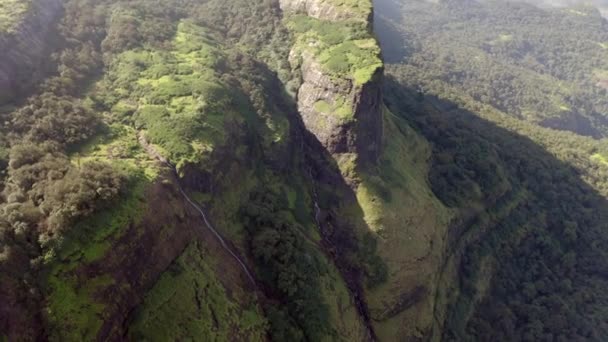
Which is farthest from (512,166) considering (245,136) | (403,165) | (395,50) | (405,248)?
(395,50)

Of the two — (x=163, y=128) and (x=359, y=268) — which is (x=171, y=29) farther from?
(x=359, y=268)

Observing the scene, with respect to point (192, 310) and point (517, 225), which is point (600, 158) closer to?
point (517, 225)

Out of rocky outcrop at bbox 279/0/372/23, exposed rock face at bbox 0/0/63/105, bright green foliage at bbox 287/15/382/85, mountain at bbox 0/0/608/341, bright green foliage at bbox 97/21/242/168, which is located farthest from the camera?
rocky outcrop at bbox 279/0/372/23

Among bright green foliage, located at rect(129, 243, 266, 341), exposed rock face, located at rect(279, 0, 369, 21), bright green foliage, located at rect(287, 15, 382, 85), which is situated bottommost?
bright green foliage, located at rect(129, 243, 266, 341)

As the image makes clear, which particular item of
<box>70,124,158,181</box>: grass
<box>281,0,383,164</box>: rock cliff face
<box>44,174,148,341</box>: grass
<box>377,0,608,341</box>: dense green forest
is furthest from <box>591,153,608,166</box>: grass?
<box>44,174,148,341</box>: grass

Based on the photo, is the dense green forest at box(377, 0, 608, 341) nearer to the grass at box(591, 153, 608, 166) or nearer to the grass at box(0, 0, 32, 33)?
the grass at box(591, 153, 608, 166)

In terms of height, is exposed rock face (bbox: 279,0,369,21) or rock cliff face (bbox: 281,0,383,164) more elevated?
exposed rock face (bbox: 279,0,369,21)

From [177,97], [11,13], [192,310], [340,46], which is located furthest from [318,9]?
[192,310]
